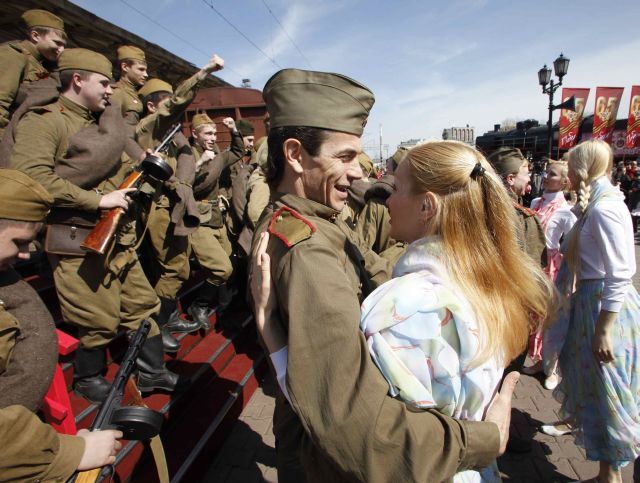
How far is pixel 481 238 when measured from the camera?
1169 millimetres

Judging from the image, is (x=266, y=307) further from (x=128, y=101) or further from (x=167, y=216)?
(x=128, y=101)

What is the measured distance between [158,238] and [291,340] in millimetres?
3077

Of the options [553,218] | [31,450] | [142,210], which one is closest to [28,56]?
[142,210]

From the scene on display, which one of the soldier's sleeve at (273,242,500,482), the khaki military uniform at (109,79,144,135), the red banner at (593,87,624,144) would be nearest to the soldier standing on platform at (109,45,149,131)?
the khaki military uniform at (109,79,144,135)

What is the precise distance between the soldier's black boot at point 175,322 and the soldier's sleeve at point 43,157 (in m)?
1.61

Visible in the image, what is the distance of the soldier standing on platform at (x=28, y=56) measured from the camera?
10.1ft

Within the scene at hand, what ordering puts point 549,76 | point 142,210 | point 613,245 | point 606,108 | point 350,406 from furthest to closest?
1. point 606,108
2. point 549,76
3. point 142,210
4. point 613,245
5. point 350,406

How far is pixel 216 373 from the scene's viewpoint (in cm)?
359

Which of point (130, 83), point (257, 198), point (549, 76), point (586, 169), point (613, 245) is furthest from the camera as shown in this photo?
point (549, 76)

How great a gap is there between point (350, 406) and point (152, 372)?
259 centimetres

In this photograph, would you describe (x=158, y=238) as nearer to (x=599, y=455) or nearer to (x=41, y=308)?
(x=41, y=308)

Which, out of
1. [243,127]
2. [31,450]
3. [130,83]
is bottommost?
[31,450]

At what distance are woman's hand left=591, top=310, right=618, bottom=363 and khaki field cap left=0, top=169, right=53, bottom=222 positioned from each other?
3.03 meters

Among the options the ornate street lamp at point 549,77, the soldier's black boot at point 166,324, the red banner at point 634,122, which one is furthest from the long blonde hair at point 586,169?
the red banner at point 634,122
